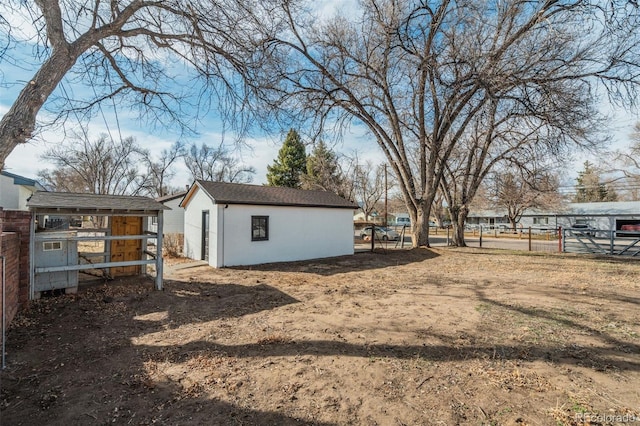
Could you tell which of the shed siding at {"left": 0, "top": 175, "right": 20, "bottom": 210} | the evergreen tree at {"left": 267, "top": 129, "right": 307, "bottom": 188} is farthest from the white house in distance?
the evergreen tree at {"left": 267, "top": 129, "right": 307, "bottom": 188}

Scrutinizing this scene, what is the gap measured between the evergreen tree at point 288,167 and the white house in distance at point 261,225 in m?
17.8

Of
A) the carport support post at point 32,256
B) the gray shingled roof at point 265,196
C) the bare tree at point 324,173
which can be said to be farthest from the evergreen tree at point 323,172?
the carport support post at point 32,256

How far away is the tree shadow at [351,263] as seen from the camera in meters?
10.4

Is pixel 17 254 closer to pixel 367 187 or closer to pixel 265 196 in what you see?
pixel 265 196

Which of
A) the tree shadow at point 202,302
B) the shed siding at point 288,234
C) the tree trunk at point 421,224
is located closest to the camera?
the tree shadow at point 202,302

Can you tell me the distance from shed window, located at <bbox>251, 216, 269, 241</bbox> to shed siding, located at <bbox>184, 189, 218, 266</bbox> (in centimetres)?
139

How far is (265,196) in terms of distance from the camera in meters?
12.1

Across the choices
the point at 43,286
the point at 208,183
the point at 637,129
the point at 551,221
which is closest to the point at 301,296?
the point at 43,286

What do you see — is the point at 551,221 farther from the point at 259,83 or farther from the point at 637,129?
the point at 259,83

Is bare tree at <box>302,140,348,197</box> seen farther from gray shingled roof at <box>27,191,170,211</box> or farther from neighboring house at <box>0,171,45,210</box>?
gray shingled roof at <box>27,191,170,211</box>

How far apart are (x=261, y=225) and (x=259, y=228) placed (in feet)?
0.47

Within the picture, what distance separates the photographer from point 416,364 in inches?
136

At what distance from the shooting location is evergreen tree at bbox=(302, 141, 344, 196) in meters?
30.1

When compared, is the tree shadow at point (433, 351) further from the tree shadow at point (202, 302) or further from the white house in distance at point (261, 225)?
the white house in distance at point (261, 225)
